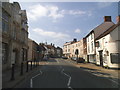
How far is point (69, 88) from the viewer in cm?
818

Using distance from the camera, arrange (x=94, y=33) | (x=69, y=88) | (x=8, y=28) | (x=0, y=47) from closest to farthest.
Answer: (x=69, y=88) → (x=0, y=47) → (x=8, y=28) → (x=94, y=33)

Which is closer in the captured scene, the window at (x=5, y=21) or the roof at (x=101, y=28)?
the window at (x=5, y=21)

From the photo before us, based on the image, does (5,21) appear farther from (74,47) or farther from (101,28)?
(74,47)

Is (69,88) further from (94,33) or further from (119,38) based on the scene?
(94,33)

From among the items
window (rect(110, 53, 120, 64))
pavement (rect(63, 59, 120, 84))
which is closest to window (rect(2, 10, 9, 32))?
pavement (rect(63, 59, 120, 84))

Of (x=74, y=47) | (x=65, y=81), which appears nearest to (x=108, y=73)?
(x=65, y=81)

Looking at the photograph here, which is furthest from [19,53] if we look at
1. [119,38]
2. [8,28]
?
[119,38]

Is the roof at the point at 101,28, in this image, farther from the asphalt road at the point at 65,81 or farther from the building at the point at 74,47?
the building at the point at 74,47

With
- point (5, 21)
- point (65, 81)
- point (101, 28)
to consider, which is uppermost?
point (101, 28)

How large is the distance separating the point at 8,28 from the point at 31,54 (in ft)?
97.5

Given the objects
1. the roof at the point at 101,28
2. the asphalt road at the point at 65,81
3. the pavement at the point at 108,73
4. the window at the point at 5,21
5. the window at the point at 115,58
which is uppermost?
the roof at the point at 101,28

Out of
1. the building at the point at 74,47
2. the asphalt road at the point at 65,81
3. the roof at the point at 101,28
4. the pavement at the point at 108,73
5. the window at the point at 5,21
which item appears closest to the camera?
the asphalt road at the point at 65,81

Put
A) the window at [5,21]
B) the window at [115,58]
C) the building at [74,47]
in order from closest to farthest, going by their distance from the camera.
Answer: the window at [5,21]
the window at [115,58]
the building at [74,47]

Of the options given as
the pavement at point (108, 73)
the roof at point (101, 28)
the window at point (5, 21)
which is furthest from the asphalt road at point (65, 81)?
the roof at point (101, 28)
